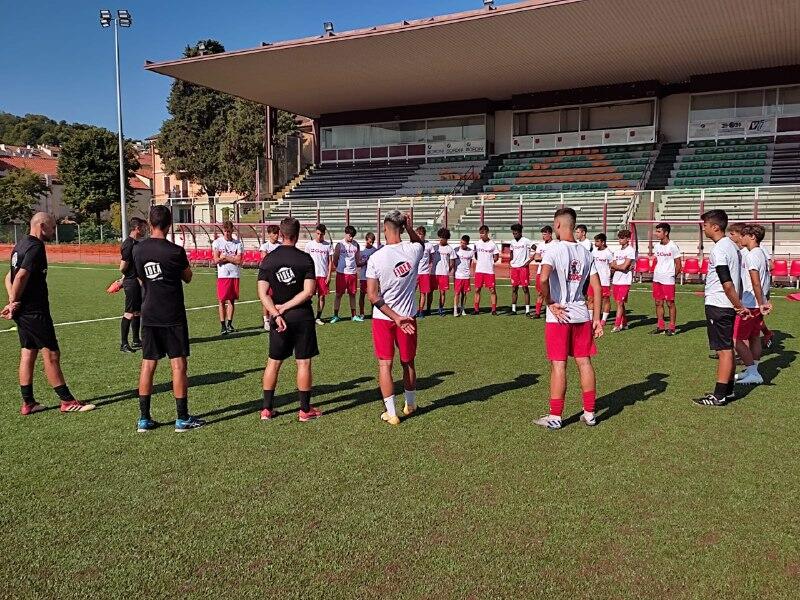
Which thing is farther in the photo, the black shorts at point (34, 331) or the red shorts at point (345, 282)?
the red shorts at point (345, 282)

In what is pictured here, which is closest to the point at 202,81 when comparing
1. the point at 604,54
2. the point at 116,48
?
the point at 116,48

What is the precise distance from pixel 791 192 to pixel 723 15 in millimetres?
6511

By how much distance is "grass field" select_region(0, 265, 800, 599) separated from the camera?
10.9ft

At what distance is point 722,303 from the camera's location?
21.3 feet

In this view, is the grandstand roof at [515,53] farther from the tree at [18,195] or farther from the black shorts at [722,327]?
the tree at [18,195]

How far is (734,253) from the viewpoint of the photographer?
6.37 meters

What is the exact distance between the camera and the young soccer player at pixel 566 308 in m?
5.54

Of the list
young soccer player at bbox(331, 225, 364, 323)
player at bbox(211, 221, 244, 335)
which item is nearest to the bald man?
player at bbox(211, 221, 244, 335)

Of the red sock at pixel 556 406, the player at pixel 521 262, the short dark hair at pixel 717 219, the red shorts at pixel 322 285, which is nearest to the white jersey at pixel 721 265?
the short dark hair at pixel 717 219

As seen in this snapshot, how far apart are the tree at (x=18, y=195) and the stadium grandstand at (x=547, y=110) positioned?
28.9 meters

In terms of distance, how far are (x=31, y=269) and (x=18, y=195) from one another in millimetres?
55222

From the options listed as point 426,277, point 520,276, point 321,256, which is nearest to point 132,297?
point 321,256

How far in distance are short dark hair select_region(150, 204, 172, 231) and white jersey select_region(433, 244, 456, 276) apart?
8068 millimetres

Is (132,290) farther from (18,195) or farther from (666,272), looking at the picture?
(18,195)
